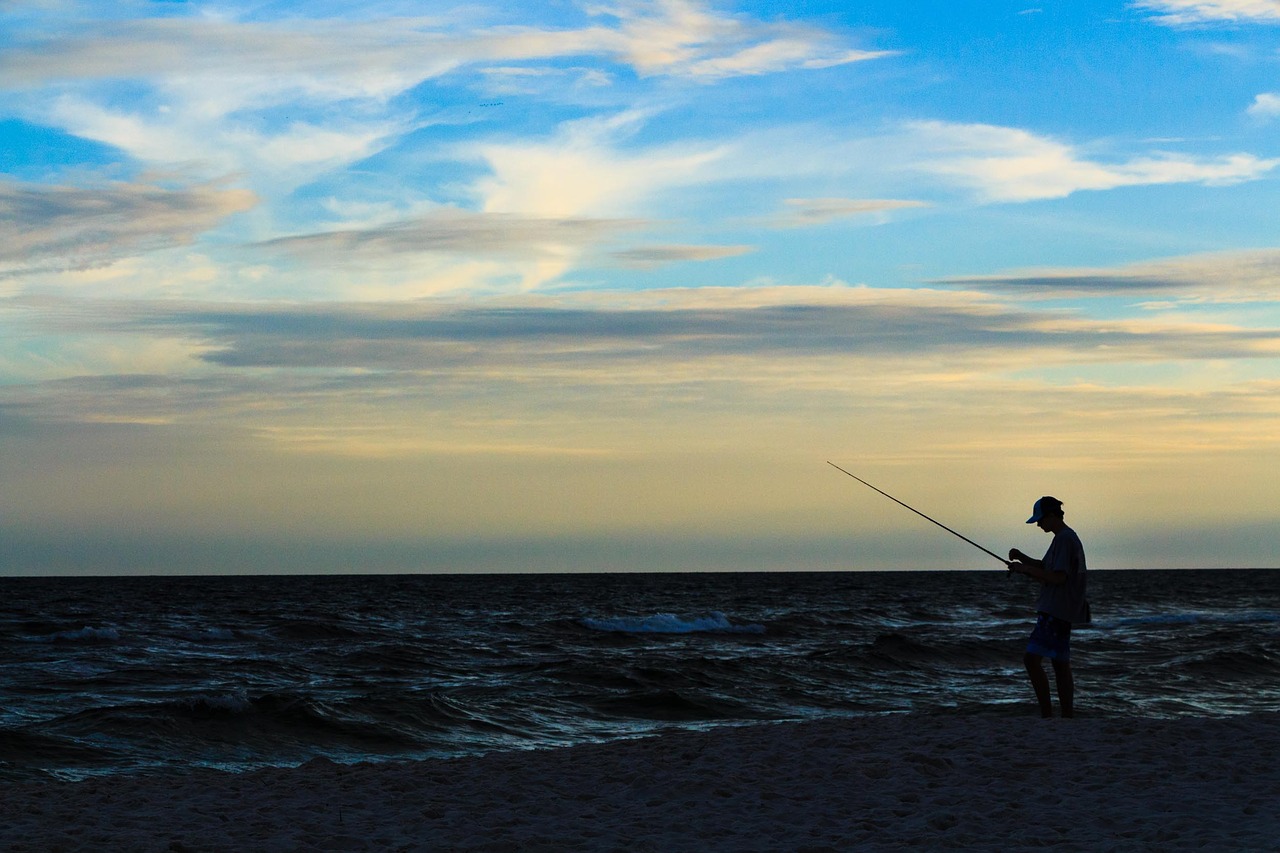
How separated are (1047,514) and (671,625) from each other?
1158 inches

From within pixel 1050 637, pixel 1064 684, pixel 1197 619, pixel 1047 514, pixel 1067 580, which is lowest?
pixel 1197 619

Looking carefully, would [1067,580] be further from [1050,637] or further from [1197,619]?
[1197,619]

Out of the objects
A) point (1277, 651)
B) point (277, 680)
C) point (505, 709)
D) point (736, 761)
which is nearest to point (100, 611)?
point (277, 680)

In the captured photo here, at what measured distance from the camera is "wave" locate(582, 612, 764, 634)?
3616cm

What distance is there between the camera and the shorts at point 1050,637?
31.1ft

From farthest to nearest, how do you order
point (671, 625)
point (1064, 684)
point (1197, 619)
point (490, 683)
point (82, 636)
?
1. point (1197, 619)
2. point (671, 625)
3. point (82, 636)
4. point (490, 683)
5. point (1064, 684)

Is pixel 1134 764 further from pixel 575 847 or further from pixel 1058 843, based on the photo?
pixel 575 847

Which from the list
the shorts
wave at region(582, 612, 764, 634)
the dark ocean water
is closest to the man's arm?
the shorts

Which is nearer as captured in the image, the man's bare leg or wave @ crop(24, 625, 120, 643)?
the man's bare leg

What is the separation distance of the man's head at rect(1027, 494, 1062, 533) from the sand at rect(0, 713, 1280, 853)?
1592mm

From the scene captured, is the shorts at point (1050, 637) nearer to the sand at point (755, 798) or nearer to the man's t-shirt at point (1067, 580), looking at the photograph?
the man's t-shirt at point (1067, 580)

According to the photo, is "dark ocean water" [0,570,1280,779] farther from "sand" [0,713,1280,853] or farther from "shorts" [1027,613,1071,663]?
"shorts" [1027,613,1071,663]

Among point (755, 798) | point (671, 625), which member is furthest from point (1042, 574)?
point (671, 625)

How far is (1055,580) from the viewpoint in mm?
9328
